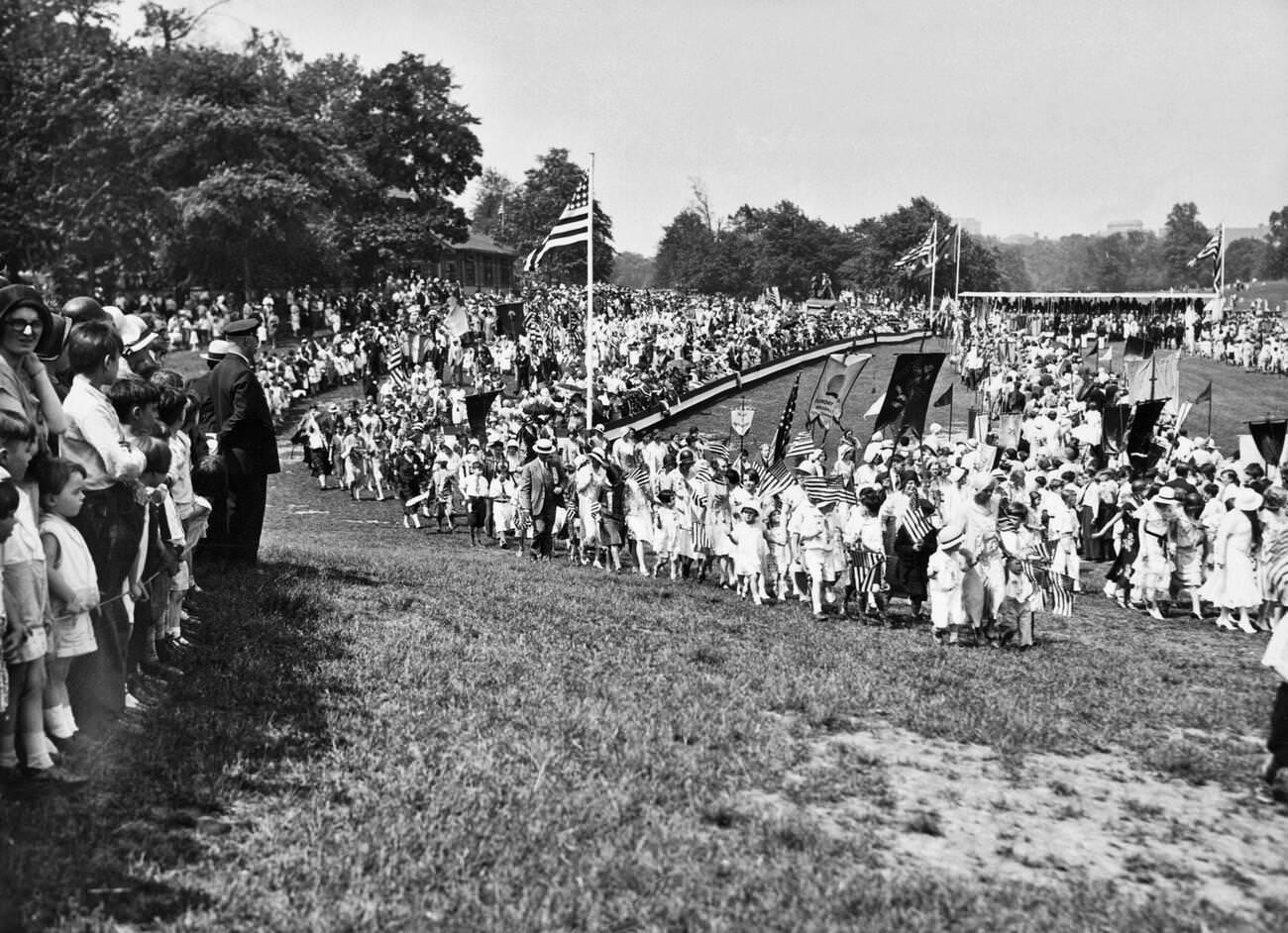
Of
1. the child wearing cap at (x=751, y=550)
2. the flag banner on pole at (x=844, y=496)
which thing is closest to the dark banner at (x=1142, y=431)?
the flag banner on pole at (x=844, y=496)

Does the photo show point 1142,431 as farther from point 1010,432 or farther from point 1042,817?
point 1042,817

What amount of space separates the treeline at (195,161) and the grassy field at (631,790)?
2937cm

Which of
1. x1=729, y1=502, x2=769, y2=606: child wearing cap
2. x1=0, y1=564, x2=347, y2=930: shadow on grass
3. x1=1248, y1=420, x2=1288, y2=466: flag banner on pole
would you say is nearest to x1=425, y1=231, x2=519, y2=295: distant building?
x1=1248, y1=420, x2=1288, y2=466: flag banner on pole

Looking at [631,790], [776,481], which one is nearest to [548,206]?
[776,481]

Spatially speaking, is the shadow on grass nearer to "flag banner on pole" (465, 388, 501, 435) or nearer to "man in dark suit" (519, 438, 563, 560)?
"man in dark suit" (519, 438, 563, 560)

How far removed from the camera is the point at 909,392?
21.2 m

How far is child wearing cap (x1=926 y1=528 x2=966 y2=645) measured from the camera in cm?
1220

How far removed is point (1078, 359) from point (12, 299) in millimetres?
39757

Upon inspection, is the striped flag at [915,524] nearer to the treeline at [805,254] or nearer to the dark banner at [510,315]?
the dark banner at [510,315]

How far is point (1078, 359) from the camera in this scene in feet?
135

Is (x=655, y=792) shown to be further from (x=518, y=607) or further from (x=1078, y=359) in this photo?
(x=1078, y=359)

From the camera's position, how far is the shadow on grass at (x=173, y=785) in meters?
4.93

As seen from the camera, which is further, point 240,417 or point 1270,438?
point 1270,438

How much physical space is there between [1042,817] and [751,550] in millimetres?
8324
